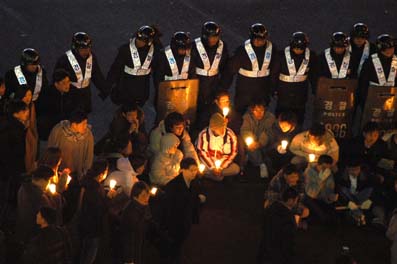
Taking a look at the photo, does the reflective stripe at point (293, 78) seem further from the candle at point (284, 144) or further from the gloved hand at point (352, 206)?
the gloved hand at point (352, 206)

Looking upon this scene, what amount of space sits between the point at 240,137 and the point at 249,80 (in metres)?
1.28

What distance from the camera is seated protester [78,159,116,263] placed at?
36.1 ft

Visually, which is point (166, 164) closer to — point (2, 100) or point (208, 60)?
point (208, 60)

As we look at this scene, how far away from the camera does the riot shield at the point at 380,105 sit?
14.9 metres

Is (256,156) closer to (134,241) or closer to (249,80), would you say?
(249,80)

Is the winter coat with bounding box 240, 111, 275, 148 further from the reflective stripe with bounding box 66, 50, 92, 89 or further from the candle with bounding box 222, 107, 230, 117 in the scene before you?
the reflective stripe with bounding box 66, 50, 92, 89

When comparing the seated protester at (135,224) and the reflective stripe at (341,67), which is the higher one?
the reflective stripe at (341,67)

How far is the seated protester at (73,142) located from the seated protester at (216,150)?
6.45 feet

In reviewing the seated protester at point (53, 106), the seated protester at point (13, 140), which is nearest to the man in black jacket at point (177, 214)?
the seated protester at point (13, 140)

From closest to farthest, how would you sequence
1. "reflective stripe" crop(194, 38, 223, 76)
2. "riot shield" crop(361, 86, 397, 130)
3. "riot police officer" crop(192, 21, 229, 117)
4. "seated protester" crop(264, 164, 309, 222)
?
"seated protester" crop(264, 164, 309, 222), "riot shield" crop(361, 86, 397, 130), "riot police officer" crop(192, 21, 229, 117), "reflective stripe" crop(194, 38, 223, 76)

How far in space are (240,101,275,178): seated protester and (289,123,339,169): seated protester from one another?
0.67 meters

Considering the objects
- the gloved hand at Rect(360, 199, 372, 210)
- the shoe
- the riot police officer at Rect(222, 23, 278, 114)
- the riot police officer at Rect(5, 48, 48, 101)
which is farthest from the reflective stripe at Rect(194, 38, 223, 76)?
the gloved hand at Rect(360, 199, 372, 210)

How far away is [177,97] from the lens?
1478 centimetres

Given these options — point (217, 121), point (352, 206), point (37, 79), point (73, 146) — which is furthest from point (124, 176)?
point (352, 206)
